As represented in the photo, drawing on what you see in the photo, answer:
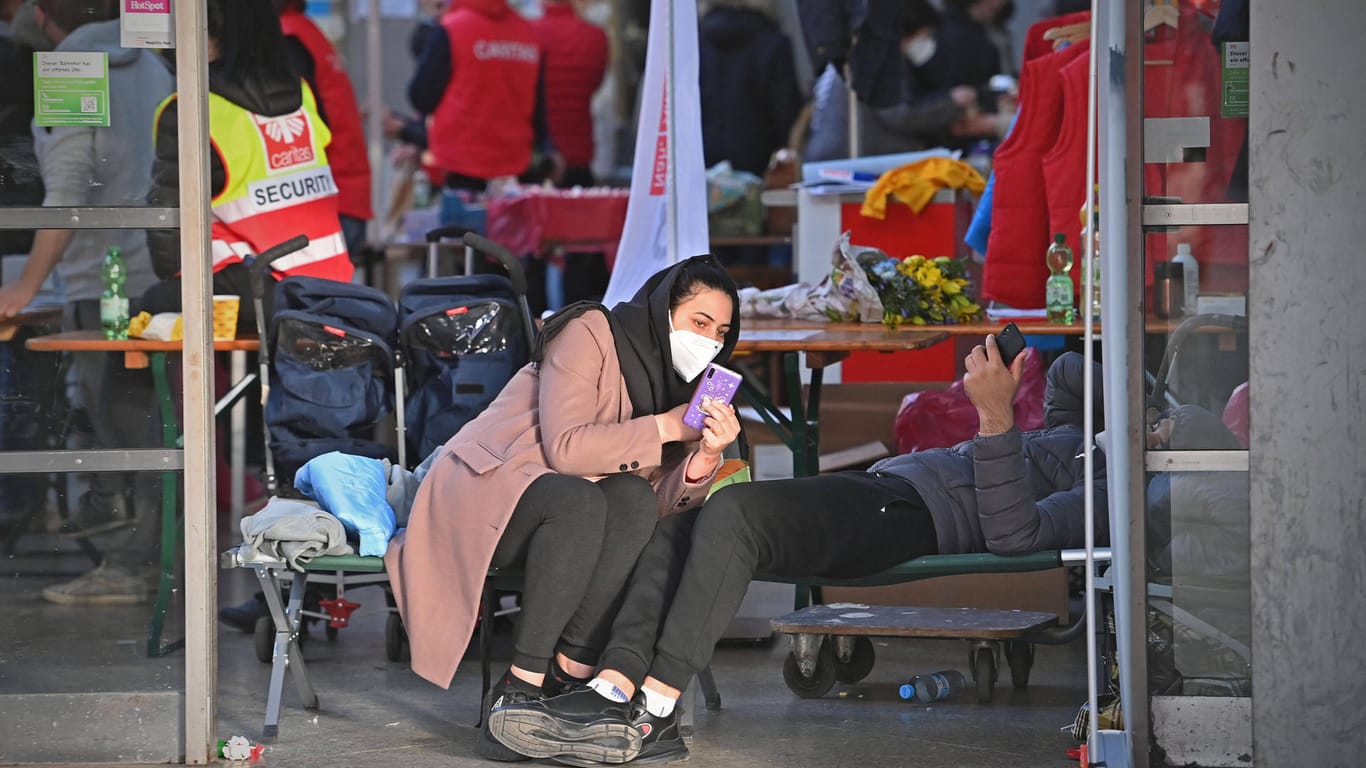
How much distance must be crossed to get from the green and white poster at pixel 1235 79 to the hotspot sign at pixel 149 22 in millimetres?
2268

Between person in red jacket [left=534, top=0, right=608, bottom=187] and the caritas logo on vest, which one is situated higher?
person in red jacket [left=534, top=0, right=608, bottom=187]

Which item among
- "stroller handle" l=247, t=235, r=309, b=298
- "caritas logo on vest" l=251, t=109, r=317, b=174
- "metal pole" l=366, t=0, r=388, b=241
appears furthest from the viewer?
"metal pole" l=366, t=0, r=388, b=241

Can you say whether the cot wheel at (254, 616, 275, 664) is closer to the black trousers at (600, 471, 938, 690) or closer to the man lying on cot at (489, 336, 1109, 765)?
the man lying on cot at (489, 336, 1109, 765)

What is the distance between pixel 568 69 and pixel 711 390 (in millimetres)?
6227

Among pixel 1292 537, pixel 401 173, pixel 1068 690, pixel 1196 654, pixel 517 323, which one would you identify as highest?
pixel 401 173

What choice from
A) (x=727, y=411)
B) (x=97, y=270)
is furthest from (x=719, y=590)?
(x=97, y=270)

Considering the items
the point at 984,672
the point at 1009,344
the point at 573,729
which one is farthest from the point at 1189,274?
the point at 573,729

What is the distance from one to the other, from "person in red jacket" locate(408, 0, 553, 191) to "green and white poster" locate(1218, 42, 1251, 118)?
21.1ft

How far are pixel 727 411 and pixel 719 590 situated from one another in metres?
0.42

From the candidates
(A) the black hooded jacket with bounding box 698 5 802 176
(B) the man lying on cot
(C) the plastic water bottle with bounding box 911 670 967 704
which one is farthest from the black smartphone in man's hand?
(A) the black hooded jacket with bounding box 698 5 802 176

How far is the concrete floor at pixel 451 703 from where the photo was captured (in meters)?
4.25

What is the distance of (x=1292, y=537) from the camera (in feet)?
12.0

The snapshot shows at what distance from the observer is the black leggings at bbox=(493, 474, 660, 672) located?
4.27m

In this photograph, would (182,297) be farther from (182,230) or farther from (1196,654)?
(1196,654)
